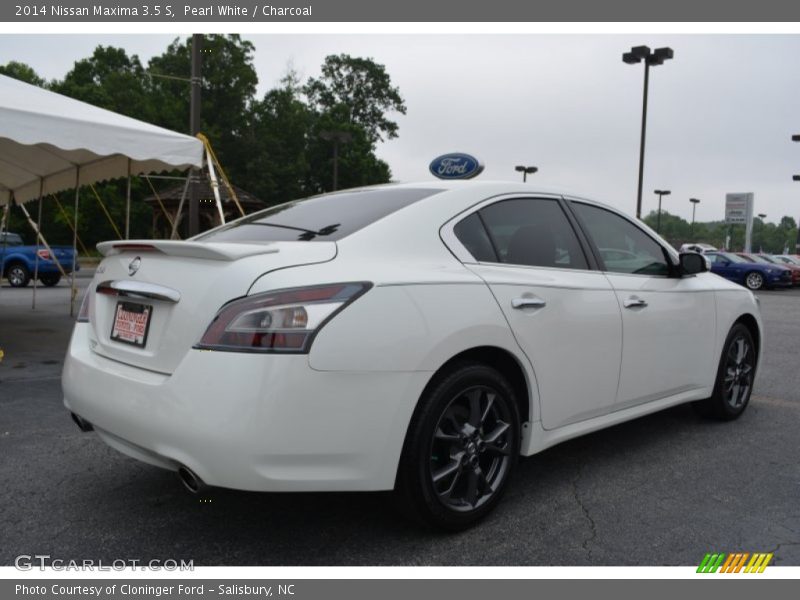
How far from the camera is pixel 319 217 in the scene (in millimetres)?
3154

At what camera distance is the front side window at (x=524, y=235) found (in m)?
3.07

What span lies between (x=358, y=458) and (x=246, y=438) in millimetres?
412

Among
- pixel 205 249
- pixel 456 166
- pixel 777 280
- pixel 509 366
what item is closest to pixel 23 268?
pixel 456 166

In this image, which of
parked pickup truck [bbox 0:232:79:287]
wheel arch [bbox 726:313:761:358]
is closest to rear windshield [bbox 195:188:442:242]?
wheel arch [bbox 726:313:761:358]

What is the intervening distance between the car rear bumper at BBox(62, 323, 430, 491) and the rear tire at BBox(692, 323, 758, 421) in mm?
2922

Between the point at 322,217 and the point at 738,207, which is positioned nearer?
the point at 322,217

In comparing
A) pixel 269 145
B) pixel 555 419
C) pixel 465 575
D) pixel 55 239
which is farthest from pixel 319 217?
pixel 269 145

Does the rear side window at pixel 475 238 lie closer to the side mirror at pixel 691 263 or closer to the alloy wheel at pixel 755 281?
the side mirror at pixel 691 263

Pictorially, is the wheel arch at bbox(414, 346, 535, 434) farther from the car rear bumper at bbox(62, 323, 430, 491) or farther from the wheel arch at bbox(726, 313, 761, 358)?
the wheel arch at bbox(726, 313, 761, 358)

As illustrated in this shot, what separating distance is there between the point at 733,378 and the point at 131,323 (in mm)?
3974

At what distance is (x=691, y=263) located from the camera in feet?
13.7

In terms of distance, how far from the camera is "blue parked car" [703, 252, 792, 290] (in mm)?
24469

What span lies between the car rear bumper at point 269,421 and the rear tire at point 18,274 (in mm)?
18898

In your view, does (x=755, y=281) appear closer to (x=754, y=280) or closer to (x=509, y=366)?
(x=754, y=280)
